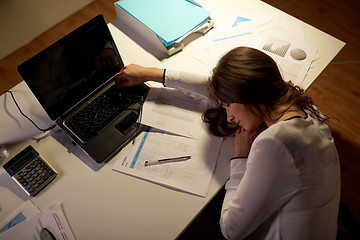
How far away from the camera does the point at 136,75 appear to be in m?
1.11

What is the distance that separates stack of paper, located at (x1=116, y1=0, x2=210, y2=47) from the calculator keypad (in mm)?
682

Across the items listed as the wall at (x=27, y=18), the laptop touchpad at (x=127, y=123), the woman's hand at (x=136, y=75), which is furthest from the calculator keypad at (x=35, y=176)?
the wall at (x=27, y=18)

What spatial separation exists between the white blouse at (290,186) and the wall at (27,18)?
84.0 inches

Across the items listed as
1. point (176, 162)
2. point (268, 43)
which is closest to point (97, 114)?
point (176, 162)

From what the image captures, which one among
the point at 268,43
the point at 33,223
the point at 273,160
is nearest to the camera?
the point at 273,160

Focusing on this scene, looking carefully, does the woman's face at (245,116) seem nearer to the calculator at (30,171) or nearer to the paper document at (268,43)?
the paper document at (268,43)

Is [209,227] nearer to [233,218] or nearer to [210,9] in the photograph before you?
[233,218]

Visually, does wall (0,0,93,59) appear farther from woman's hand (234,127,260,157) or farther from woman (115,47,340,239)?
woman's hand (234,127,260,157)

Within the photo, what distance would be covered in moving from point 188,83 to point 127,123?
285 millimetres

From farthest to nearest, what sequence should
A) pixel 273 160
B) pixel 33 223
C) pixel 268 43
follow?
pixel 268 43 < pixel 33 223 < pixel 273 160

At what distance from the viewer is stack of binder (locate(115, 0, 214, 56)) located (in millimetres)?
1214

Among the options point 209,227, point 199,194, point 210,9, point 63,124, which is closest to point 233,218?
point 199,194

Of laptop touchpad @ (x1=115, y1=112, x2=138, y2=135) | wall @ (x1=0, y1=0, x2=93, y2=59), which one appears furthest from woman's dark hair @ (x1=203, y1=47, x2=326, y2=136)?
wall @ (x1=0, y1=0, x2=93, y2=59)

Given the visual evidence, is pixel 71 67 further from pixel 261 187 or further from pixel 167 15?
pixel 261 187
